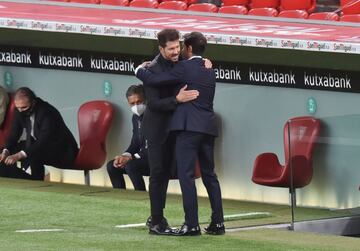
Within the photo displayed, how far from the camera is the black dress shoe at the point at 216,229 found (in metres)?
10.8

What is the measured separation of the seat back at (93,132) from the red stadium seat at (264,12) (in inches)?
74.2

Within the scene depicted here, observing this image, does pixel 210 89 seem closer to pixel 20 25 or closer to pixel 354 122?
pixel 354 122

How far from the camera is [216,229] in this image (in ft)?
35.3

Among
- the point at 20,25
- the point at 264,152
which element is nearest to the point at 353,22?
the point at 264,152

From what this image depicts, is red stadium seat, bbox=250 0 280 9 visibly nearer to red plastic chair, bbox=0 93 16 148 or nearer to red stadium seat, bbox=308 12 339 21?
red stadium seat, bbox=308 12 339 21

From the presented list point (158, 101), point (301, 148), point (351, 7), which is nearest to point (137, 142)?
point (301, 148)

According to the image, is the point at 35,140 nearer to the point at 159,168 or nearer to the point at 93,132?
the point at 93,132

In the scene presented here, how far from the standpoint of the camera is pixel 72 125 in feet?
51.0

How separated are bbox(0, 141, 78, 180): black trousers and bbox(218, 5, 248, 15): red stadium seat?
7.79ft

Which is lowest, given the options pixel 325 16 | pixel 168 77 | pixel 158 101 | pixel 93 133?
pixel 93 133

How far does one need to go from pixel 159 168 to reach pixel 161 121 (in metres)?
0.35

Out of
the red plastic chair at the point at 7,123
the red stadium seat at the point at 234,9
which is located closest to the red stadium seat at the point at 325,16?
the red stadium seat at the point at 234,9

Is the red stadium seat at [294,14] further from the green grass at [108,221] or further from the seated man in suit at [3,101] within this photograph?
the seated man in suit at [3,101]

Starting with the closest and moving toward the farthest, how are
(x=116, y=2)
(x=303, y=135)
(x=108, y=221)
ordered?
(x=108, y=221) < (x=303, y=135) < (x=116, y=2)
